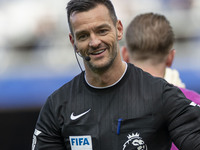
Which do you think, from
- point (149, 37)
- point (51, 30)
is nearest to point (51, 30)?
point (51, 30)

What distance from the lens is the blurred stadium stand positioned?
20.3 feet

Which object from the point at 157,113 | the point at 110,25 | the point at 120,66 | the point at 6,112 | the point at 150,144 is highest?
the point at 110,25

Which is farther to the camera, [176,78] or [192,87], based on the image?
[192,87]

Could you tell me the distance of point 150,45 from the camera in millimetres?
2930

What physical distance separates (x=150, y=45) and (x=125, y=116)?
1015 millimetres

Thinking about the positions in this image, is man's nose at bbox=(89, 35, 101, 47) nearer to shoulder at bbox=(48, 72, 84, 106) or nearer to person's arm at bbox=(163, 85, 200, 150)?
shoulder at bbox=(48, 72, 84, 106)

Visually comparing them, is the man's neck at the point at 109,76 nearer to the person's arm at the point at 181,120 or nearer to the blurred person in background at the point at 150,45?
the person's arm at the point at 181,120

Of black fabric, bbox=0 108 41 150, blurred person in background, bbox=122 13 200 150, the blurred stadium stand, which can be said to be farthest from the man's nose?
the blurred stadium stand

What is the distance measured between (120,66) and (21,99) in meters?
3.96

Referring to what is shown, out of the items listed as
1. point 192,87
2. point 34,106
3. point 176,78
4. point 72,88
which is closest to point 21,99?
point 34,106

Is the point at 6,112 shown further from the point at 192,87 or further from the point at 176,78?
the point at 176,78

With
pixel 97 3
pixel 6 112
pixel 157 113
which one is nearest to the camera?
pixel 157 113

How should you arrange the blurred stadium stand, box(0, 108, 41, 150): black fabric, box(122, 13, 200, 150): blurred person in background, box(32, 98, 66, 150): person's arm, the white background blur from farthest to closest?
the white background blur
the blurred stadium stand
box(0, 108, 41, 150): black fabric
box(122, 13, 200, 150): blurred person in background
box(32, 98, 66, 150): person's arm

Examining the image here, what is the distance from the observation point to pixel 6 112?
226 inches
